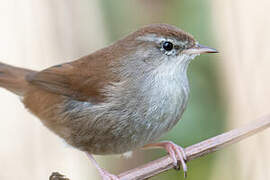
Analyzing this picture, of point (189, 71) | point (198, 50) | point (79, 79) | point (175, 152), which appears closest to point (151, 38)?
point (198, 50)

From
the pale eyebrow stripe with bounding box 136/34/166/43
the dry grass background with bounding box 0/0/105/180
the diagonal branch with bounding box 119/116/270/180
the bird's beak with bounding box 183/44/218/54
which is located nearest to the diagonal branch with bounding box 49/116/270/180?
the diagonal branch with bounding box 119/116/270/180

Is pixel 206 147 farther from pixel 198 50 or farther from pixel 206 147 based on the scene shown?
pixel 198 50

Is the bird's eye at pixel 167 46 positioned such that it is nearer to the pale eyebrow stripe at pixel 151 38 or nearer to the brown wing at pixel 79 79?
the pale eyebrow stripe at pixel 151 38

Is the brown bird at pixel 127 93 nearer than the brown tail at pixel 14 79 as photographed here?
Yes

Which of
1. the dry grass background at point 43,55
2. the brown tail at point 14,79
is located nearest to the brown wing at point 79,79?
the brown tail at point 14,79

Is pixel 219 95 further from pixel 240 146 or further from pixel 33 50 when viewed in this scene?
pixel 33 50

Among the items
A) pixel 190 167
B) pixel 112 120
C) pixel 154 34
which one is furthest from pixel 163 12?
pixel 190 167

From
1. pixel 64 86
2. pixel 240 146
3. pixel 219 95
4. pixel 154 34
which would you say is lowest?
pixel 240 146
